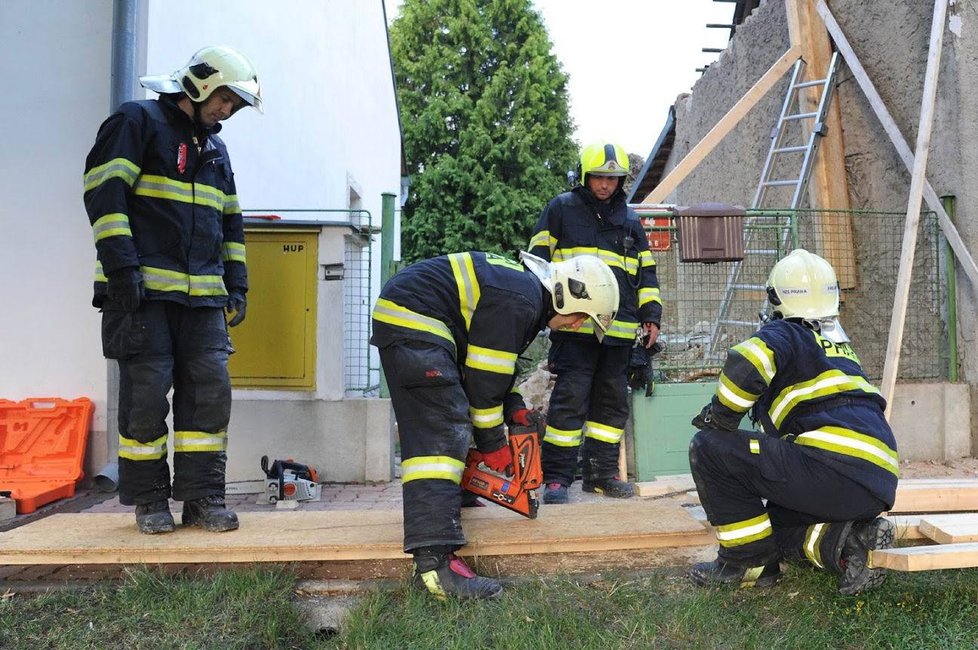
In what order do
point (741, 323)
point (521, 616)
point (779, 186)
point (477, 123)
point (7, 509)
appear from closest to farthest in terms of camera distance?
point (521, 616) < point (7, 509) < point (741, 323) < point (779, 186) < point (477, 123)

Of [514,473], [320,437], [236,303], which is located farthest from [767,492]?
[320,437]

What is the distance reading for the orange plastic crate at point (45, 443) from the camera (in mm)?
4719

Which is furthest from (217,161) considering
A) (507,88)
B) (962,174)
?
(507,88)

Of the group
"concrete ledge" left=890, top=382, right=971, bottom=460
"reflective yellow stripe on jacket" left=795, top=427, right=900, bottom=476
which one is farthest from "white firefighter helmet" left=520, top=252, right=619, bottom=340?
"concrete ledge" left=890, top=382, right=971, bottom=460

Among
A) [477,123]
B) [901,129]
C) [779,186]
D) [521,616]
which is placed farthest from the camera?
[477,123]

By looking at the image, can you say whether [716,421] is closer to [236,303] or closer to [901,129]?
[236,303]

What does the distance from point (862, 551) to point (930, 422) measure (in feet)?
11.8

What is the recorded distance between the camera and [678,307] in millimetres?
5738

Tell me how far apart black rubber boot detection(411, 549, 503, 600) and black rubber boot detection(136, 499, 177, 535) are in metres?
1.20

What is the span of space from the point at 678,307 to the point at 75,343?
4187 mm

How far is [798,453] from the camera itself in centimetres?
306

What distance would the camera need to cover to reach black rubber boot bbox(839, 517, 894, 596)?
9.68 ft

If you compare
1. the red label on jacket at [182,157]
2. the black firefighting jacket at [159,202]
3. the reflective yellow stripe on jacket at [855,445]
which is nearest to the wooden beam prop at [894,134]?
the reflective yellow stripe on jacket at [855,445]

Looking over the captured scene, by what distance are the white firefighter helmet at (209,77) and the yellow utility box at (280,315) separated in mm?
1832
